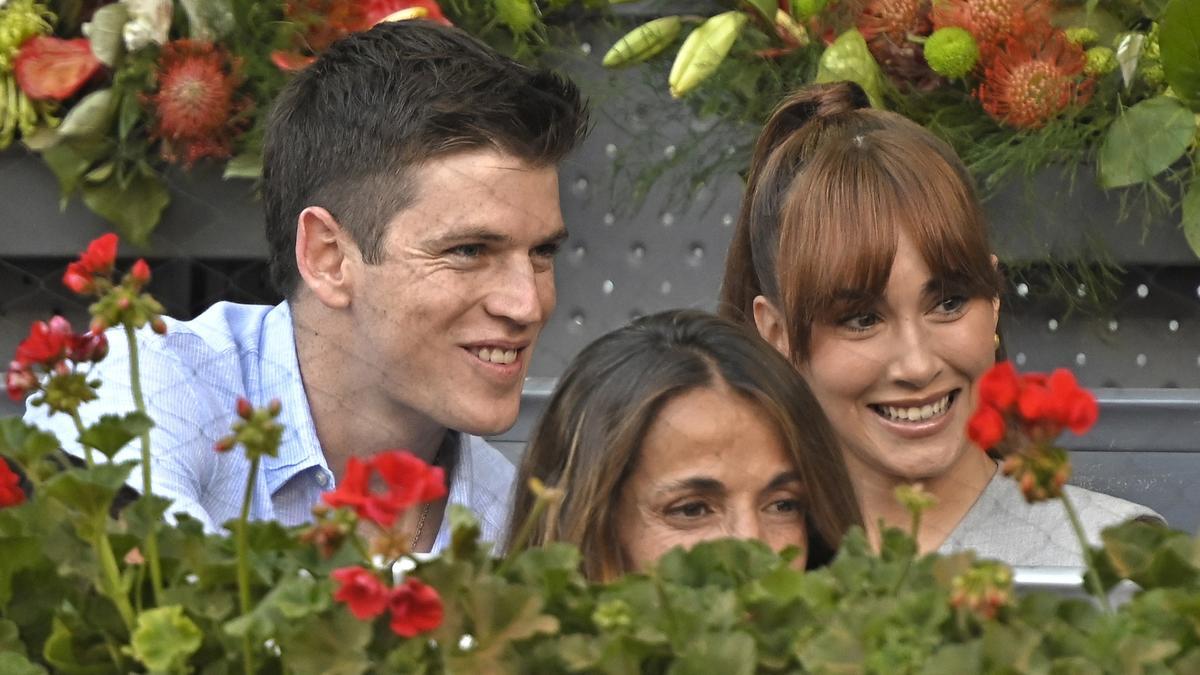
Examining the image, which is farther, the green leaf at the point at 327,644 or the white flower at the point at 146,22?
the white flower at the point at 146,22

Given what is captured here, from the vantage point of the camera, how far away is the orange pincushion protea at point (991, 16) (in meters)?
1.25

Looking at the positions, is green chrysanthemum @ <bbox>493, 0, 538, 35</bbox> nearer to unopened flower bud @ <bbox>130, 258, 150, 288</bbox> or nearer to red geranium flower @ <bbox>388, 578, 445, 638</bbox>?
unopened flower bud @ <bbox>130, 258, 150, 288</bbox>

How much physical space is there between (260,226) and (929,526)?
623 millimetres

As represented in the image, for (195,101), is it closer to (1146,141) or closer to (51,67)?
(51,67)

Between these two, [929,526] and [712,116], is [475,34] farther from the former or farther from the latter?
[929,526]

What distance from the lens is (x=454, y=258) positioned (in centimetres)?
122

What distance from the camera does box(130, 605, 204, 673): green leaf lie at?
20.0 inches

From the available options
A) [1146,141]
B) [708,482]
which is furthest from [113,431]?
[1146,141]

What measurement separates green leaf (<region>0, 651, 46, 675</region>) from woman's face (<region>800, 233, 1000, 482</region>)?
727 millimetres

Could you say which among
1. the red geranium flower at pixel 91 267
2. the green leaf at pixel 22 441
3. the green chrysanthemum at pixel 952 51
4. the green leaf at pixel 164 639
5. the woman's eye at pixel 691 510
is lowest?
the woman's eye at pixel 691 510

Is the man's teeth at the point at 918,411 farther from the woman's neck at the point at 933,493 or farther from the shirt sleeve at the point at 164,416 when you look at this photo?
the shirt sleeve at the point at 164,416

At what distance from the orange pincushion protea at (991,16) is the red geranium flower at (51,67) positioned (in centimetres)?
68

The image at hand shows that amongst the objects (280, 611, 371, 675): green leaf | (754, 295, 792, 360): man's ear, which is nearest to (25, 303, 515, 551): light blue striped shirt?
(754, 295, 792, 360): man's ear

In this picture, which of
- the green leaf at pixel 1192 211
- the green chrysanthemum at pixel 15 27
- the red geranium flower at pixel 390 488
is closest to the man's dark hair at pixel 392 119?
the green chrysanthemum at pixel 15 27
